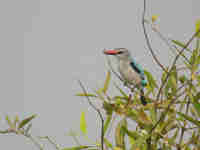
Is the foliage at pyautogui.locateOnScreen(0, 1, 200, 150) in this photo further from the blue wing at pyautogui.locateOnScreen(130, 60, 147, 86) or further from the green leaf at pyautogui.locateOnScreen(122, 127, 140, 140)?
Result: the blue wing at pyautogui.locateOnScreen(130, 60, 147, 86)

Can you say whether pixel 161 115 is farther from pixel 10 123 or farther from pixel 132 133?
pixel 10 123

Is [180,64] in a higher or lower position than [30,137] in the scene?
higher

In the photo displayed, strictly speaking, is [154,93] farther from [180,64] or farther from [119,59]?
[119,59]

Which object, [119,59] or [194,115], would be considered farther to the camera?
[119,59]

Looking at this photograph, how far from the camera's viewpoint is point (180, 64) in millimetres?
500

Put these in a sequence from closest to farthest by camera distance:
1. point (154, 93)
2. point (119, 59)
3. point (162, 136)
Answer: point (162, 136)
point (154, 93)
point (119, 59)

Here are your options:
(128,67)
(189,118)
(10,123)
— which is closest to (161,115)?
(189,118)

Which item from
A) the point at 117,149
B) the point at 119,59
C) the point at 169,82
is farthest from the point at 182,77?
the point at 119,59

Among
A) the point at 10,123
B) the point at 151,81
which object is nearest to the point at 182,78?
the point at 151,81

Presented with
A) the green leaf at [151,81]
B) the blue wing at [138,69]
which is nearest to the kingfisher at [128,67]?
the blue wing at [138,69]

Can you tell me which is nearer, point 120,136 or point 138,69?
point 120,136

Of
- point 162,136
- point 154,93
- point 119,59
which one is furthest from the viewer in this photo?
point 119,59

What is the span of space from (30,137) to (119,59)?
51cm

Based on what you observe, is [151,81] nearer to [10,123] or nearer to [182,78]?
[182,78]
